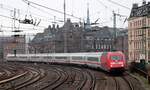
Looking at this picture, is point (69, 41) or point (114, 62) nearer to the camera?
point (114, 62)

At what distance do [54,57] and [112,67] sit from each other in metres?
31.4

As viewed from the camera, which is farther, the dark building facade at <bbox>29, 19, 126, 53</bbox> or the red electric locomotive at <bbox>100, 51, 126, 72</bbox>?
the dark building facade at <bbox>29, 19, 126, 53</bbox>

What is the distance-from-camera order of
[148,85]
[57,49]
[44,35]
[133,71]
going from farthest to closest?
[44,35]
[57,49]
[133,71]
[148,85]

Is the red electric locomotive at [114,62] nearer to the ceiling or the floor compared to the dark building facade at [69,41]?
nearer to the floor

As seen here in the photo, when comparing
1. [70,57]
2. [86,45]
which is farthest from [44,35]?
[70,57]

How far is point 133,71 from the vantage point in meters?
33.7

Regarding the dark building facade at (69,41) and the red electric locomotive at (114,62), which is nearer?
the red electric locomotive at (114,62)

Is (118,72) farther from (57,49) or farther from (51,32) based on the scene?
(51,32)

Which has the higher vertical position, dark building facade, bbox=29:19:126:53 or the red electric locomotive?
dark building facade, bbox=29:19:126:53

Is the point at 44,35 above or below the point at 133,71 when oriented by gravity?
above

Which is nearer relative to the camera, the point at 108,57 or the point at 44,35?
the point at 108,57

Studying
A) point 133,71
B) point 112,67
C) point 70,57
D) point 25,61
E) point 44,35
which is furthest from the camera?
point 44,35

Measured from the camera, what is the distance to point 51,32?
99.4 m

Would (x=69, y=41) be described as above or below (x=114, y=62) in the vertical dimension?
above
